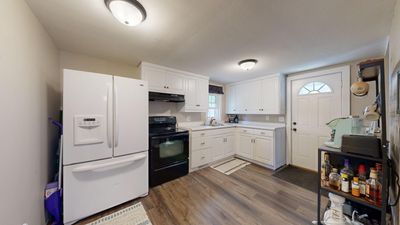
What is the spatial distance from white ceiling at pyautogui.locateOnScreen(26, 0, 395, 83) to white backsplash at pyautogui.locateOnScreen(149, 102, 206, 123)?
0.99 metres

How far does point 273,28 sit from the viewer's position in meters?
1.59

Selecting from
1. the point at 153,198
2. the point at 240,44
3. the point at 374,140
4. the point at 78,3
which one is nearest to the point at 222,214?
the point at 153,198

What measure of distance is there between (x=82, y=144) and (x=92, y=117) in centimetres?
31

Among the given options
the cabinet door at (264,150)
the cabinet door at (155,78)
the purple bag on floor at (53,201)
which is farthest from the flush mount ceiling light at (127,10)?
the cabinet door at (264,150)

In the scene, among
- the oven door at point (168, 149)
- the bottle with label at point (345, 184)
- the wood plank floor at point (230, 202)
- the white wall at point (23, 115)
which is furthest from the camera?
the oven door at point (168, 149)

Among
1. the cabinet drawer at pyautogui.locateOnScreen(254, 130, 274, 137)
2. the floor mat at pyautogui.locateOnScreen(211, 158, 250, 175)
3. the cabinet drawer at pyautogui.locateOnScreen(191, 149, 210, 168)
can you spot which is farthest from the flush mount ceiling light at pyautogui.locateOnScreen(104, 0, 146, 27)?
the cabinet drawer at pyautogui.locateOnScreen(254, 130, 274, 137)

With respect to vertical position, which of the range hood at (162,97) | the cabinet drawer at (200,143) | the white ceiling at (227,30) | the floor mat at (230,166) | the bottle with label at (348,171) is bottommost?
the floor mat at (230,166)

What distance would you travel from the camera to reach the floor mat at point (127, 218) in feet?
5.26

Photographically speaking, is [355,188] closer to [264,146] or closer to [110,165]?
[264,146]

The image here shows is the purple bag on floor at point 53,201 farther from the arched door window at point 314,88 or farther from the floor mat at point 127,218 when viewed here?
the arched door window at point 314,88

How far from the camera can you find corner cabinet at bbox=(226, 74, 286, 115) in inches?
130

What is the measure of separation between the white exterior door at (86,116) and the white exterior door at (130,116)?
0.08 m

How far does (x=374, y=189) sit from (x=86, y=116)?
2665 millimetres

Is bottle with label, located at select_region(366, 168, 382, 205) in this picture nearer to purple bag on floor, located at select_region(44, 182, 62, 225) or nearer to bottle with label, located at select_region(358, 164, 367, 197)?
bottle with label, located at select_region(358, 164, 367, 197)
